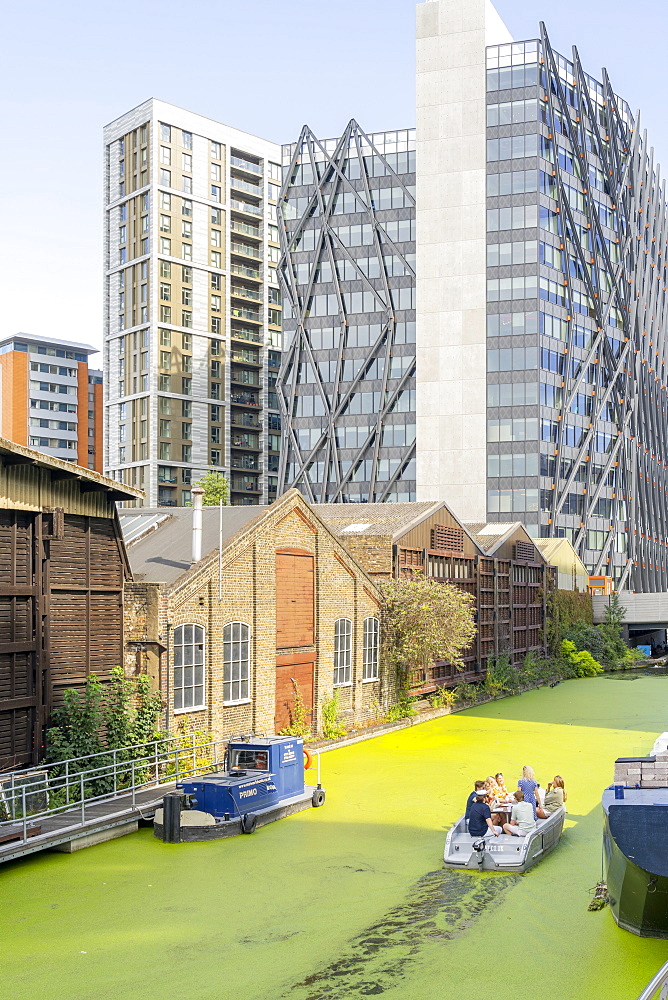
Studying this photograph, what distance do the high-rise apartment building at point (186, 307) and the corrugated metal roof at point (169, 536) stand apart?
73.6 m

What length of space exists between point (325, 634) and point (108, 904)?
1823 cm

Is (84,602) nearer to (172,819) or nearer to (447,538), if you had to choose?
(172,819)

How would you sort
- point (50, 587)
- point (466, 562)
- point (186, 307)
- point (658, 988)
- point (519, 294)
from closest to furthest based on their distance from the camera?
point (658, 988) < point (50, 587) < point (466, 562) < point (519, 294) < point (186, 307)

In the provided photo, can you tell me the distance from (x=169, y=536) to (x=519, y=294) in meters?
67.1

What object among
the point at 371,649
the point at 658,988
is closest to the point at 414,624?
the point at 371,649

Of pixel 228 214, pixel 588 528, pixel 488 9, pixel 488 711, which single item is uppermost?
pixel 488 9

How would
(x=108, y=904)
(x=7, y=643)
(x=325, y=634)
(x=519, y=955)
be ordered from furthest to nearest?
(x=325, y=634) → (x=7, y=643) → (x=108, y=904) → (x=519, y=955)

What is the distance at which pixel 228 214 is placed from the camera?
120m

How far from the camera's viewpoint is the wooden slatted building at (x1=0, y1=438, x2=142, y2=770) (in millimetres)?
23031

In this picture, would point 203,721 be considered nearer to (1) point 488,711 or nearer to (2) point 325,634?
(2) point 325,634

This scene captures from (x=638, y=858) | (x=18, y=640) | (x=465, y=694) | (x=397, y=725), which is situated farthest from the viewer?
(x=465, y=694)

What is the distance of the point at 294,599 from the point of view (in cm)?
3406

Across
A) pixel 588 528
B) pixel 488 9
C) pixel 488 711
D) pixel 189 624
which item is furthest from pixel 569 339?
pixel 189 624

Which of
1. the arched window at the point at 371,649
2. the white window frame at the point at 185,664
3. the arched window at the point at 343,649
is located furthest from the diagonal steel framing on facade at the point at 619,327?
the white window frame at the point at 185,664
